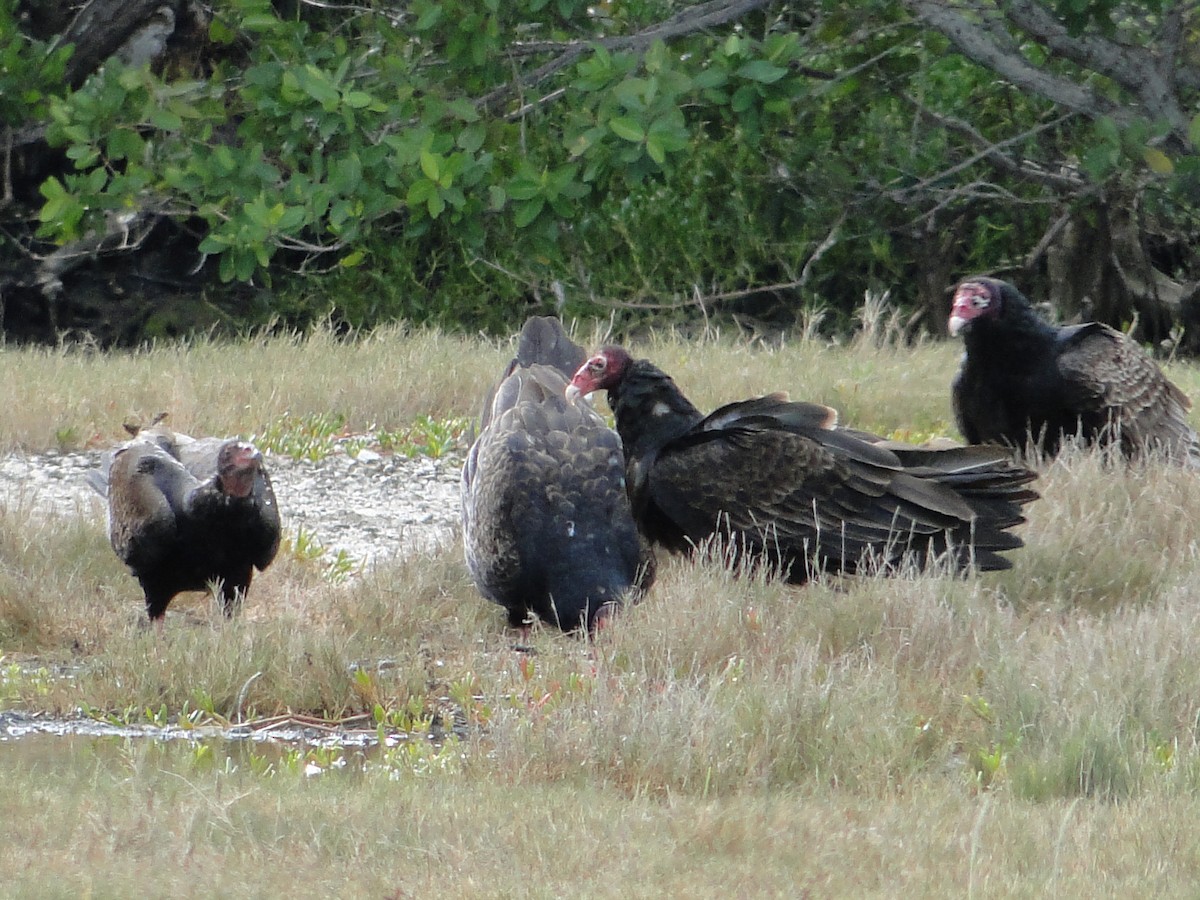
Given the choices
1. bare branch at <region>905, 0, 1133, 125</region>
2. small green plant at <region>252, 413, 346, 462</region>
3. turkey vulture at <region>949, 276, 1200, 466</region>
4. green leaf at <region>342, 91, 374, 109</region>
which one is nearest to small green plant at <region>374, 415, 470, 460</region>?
small green plant at <region>252, 413, 346, 462</region>

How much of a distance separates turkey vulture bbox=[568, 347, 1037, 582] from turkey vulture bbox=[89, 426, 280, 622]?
4.42 ft

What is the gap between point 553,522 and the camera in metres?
5.51

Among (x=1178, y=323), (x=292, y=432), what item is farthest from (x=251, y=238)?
(x=1178, y=323)

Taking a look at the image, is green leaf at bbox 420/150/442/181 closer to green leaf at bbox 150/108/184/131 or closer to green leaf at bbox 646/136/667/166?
green leaf at bbox 646/136/667/166

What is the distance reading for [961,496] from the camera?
561 cm

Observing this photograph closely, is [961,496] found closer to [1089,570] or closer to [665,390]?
[1089,570]

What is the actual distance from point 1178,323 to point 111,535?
364 inches

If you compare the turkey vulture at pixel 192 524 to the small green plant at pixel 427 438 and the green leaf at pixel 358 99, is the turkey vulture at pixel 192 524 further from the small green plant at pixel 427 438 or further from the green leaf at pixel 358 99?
the green leaf at pixel 358 99

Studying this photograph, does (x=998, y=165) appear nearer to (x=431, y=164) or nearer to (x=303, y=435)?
(x=431, y=164)

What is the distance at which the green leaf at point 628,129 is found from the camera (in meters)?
7.46

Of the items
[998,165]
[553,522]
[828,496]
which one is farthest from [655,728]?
[998,165]

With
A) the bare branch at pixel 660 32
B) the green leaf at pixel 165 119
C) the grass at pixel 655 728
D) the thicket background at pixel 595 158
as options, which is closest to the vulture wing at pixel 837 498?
the grass at pixel 655 728

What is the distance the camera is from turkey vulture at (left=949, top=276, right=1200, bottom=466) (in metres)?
6.94

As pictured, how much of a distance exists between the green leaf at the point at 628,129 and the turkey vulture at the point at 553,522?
201cm
